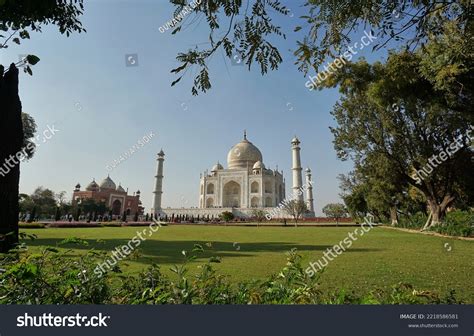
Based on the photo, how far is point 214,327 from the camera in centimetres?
204

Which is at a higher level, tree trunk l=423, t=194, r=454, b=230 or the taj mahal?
the taj mahal

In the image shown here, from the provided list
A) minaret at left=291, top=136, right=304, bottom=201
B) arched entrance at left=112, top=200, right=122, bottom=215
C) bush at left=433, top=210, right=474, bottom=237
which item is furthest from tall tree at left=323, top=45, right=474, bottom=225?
arched entrance at left=112, top=200, right=122, bottom=215

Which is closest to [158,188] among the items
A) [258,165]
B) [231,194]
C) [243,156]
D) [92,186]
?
[92,186]

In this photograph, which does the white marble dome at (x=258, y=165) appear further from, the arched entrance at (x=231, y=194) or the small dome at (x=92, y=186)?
the small dome at (x=92, y=186)

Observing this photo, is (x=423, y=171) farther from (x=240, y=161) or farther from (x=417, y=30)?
(x=240, y=161)

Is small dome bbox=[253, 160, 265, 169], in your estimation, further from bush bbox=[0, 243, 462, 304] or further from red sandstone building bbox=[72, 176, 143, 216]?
bush bbox=[0, 243, 462, 304]

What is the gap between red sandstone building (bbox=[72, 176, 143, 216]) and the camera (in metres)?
63.9

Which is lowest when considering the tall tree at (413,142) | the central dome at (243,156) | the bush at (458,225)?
the bush at (458,225)

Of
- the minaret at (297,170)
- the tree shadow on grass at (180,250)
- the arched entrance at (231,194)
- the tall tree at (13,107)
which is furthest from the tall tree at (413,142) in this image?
the arched entrance at (231,194)

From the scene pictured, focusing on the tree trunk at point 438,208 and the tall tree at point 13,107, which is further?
the tree trunk at point 438,208

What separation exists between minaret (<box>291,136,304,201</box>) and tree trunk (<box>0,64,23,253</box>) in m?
58.2

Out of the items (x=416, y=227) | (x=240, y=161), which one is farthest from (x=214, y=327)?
(x=240, y=161)

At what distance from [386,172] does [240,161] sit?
175ft

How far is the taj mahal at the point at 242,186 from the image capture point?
214 feet
